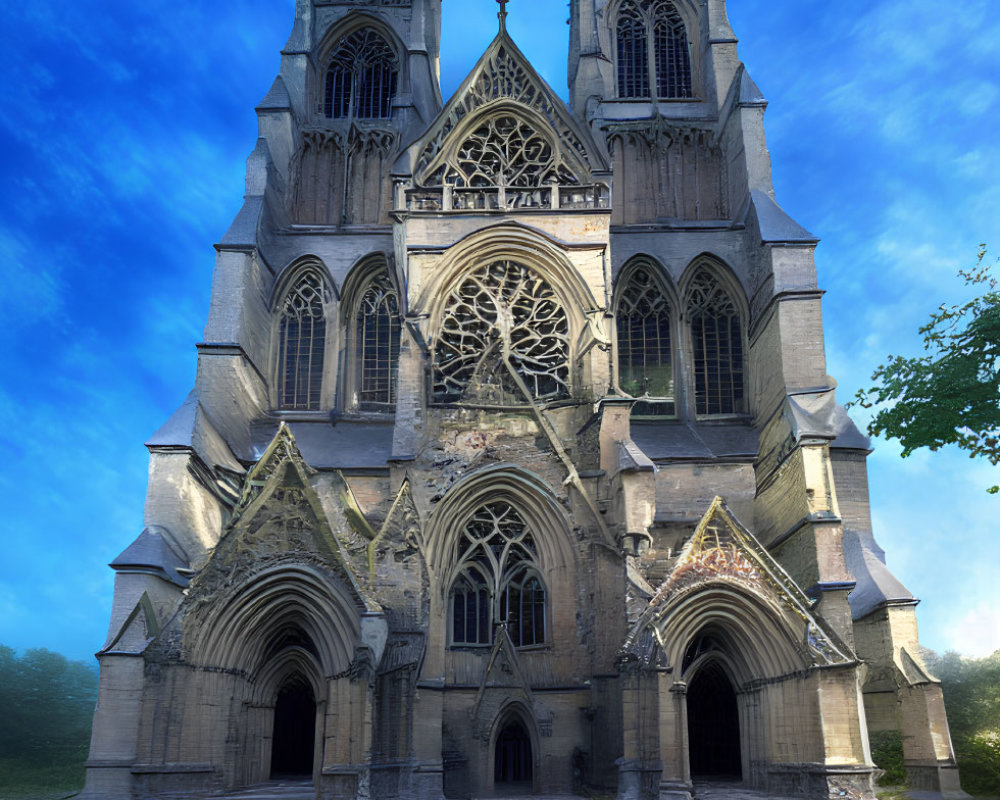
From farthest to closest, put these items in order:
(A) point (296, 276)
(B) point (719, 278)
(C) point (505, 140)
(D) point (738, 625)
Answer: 1. (A) point (296, 276)
2. (B) point (719, 278)
3. (C) point (505, 140)
4. (D) point (738, 625)

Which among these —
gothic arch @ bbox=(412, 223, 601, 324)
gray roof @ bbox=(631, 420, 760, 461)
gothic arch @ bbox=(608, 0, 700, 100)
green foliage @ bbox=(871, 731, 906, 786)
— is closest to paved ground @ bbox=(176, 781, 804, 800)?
green foliage @ bbox=(871, 731, 906, 786)

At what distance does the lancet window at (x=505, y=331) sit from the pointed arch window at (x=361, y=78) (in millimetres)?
10415

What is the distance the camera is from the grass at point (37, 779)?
77.9 feet

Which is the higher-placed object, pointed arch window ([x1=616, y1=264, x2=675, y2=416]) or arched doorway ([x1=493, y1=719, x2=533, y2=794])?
pointed arch window ([x1=616, y1=264, x2=675, y2=416])

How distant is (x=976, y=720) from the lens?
22438mm

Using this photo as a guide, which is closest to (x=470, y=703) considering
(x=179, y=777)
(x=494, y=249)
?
(x=179, y=777)

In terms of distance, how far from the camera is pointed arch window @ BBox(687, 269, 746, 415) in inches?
1075

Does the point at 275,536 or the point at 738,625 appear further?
the point at 738,625

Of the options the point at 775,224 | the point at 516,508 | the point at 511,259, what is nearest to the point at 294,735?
the point at 516,508

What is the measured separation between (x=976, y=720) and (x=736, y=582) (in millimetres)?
8532

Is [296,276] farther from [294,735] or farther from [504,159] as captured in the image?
[294,735]

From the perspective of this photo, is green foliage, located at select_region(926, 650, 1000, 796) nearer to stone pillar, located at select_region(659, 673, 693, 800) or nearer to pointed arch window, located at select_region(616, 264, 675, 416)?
stone pillar, located at select_region(659, 673, 693, 800)

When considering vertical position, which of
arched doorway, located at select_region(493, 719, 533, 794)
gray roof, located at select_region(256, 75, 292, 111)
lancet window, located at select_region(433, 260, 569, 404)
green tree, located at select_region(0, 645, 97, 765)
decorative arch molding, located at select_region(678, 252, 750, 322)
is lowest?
arched doorway, located at select_region(493, 719, 533, 794)

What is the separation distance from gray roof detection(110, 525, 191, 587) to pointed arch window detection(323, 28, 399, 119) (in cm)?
1538
